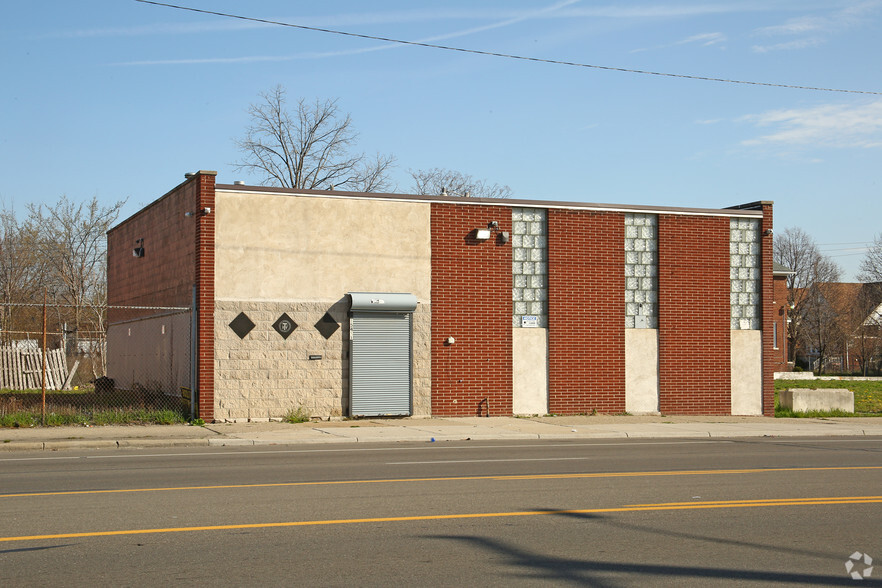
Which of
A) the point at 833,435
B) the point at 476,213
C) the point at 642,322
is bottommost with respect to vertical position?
the point at 833,435

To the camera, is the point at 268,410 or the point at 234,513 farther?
the point at 268,410

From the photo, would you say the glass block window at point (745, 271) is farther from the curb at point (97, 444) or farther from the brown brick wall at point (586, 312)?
the curb at point (97, 444)

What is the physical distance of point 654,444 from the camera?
1848 cm

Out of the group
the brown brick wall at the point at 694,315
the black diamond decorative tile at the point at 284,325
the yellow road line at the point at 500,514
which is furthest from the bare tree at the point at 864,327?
the yellow road line at the point at 500,514

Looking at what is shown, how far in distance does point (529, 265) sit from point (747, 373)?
7331mm

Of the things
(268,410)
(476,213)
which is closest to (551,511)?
(268,410)

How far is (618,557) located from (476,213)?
1686 cm

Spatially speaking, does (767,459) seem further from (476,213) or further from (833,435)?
(476,213)

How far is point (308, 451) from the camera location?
16.5 meters

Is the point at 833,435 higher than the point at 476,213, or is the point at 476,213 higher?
the point at 476,213

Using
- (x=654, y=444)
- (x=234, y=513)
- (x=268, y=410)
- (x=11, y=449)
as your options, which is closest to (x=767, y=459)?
(x=654, y=444)

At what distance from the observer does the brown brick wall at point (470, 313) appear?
922 inches

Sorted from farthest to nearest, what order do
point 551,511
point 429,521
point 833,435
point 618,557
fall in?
point 833,435
point 551,511
point 429,521
point 618,557

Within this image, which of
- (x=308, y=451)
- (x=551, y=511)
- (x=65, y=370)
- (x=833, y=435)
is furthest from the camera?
(x=65, y=370)
